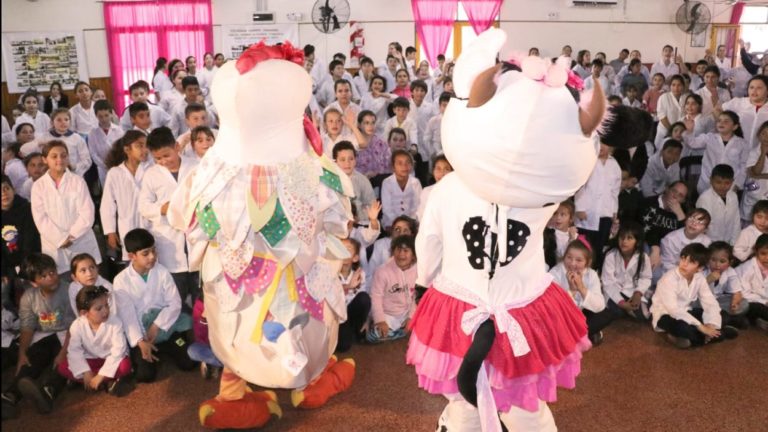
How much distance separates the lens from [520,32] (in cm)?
1131

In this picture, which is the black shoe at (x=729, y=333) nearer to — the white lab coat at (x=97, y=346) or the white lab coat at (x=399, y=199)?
the white lab coat at (x=399, y=199)

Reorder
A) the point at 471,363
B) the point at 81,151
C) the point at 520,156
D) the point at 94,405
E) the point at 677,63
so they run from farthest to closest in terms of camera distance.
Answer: the point at 677,63 < the point at 81,151 < the point at 94,405 < the point at 471,363 < the point at 520,156

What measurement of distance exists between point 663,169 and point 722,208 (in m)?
0.80

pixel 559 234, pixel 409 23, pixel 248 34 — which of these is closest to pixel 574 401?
pixel 559 234

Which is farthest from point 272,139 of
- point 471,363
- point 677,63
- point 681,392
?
point 677,63

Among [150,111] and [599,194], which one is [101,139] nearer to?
[150,111]

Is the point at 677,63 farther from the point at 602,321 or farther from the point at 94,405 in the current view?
the point at 94,405

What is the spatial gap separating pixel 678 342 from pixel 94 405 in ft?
9.20

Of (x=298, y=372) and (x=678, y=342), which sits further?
(x=678, y=342)

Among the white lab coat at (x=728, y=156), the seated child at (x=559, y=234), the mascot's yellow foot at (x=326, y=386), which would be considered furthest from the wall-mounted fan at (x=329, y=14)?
the mascot's yellow foot at (x=326, y=386)

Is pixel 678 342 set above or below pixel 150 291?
below

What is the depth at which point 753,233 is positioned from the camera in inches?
155

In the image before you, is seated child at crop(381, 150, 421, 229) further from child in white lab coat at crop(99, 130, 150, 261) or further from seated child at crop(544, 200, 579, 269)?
child in white lab coat at crop(99, 130, 150, 261)

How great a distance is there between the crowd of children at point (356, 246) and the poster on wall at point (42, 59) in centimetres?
468
